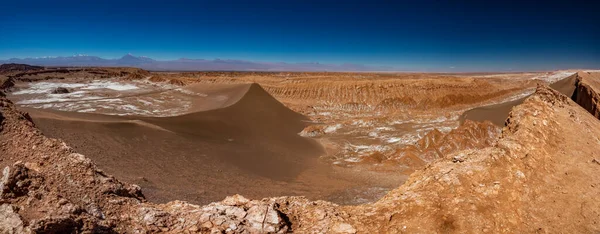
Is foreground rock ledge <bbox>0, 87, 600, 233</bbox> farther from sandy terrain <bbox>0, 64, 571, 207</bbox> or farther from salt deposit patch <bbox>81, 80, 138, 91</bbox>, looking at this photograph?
salt deposit patch <bbox>81, 80, 138, 91</bbox>

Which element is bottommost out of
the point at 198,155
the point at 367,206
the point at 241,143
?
the point at 241,143

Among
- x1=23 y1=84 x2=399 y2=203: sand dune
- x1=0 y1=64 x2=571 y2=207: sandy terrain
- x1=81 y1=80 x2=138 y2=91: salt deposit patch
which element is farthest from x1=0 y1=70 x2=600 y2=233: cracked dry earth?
x1=81 y1=80 x2=138 y2=91: salt deposit patch

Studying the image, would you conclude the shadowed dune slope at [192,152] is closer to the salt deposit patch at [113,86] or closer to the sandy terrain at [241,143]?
the sandy terrain at [241,143]

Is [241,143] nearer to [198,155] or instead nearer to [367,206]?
[198,155]

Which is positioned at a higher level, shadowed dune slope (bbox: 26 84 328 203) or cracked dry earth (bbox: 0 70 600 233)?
cracked dry earth (bbox: 0 70 600 233)

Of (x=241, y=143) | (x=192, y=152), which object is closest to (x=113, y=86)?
(x=241, y=143)

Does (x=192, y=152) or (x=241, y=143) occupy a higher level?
(x=192, y=152)

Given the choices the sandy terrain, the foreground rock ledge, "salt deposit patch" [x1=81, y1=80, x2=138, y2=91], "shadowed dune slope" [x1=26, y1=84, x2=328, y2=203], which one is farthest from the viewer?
"salt deposit patch" [x1=81, y1=80, x2=138, y2=91]

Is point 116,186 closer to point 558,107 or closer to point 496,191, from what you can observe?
point 496,191
